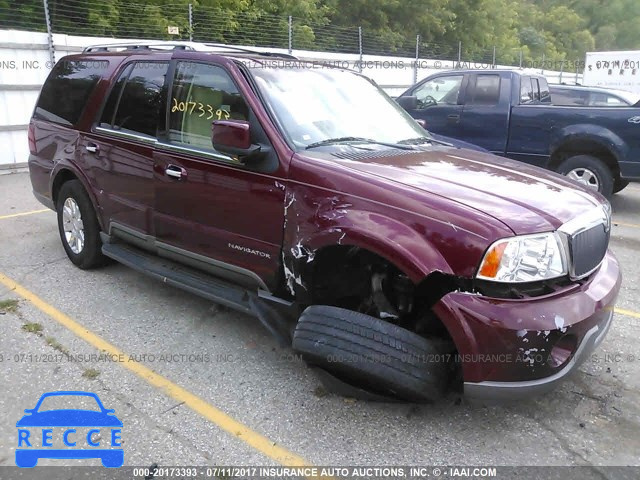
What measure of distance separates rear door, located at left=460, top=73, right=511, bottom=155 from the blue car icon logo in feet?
22.9

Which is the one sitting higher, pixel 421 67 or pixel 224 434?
pixel 421 67

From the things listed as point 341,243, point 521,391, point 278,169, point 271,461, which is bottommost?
point 271,461

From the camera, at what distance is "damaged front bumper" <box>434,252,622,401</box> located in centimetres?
259

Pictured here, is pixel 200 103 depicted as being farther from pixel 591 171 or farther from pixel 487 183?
pixel 591 171

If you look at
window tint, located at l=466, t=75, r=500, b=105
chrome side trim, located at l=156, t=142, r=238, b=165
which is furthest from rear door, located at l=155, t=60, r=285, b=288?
window tint, located at l=466, t=75, r=500, b=105

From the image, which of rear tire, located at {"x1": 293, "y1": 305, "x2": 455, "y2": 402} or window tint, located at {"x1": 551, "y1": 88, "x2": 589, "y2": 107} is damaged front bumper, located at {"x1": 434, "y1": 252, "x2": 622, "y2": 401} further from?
window tint, located at {"x1": 551, "y1": 88, "x2": 589, "y2": 107}

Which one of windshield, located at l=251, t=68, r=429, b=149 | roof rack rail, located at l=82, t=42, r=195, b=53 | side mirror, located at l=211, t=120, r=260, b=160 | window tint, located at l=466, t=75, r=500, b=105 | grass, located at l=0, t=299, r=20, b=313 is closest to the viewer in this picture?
side mirror, located at l=211, t=120, r=260, b=160

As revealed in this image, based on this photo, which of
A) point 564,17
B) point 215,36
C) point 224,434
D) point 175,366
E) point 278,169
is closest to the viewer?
point 224,434

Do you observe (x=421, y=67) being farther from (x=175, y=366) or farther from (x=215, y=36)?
(x=175, y=366)

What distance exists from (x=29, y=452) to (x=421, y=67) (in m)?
19.5

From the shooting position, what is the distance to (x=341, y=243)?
297cm

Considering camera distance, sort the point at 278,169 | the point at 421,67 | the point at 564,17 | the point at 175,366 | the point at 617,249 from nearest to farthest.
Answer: the point at 278,169 → the point at 175,366 → the point at 617,249 → the point at 421,67 → the point at 564,17

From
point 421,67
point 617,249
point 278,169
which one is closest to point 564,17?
point 421,67

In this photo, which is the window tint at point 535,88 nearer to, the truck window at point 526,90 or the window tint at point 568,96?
the truck window at point 526,90
